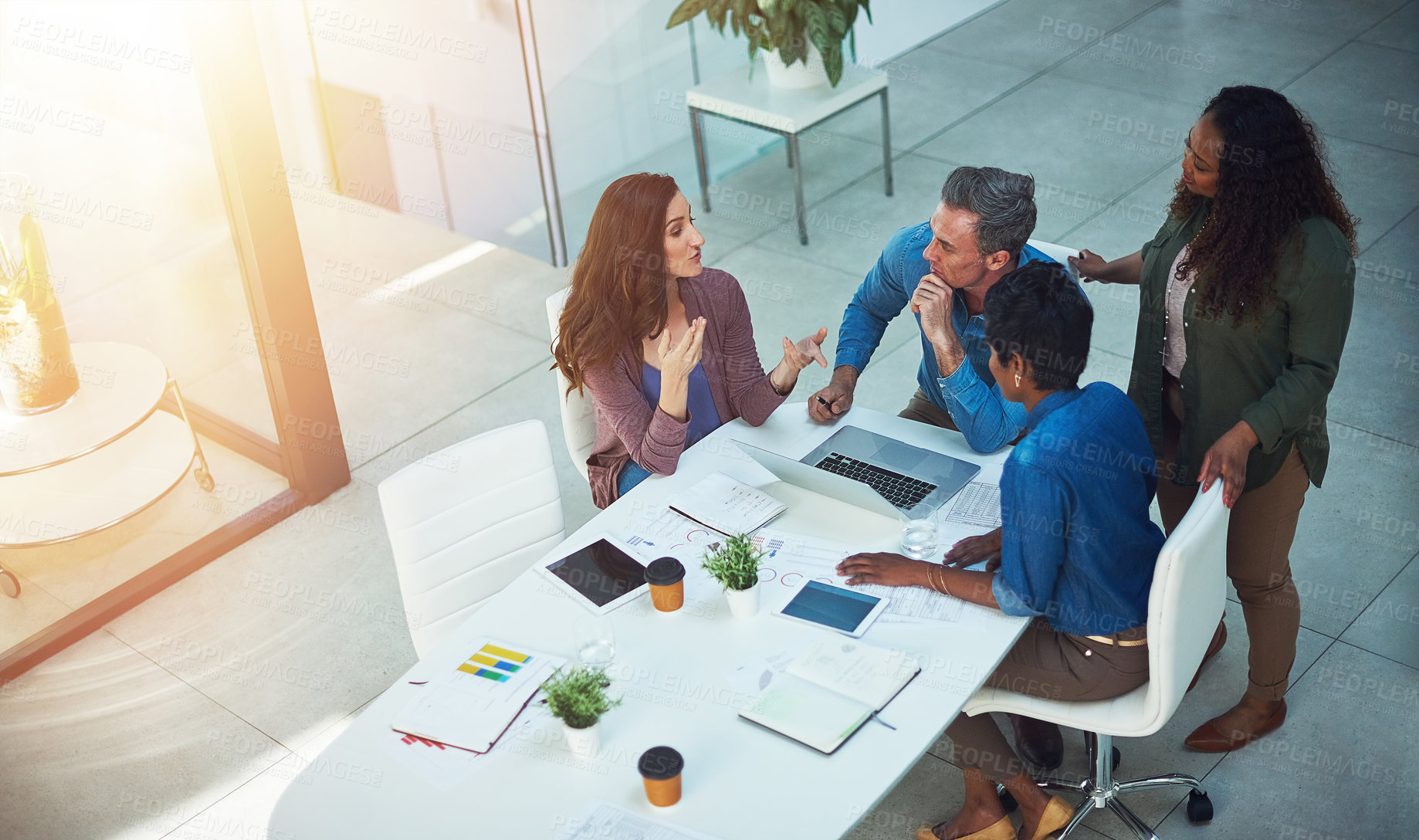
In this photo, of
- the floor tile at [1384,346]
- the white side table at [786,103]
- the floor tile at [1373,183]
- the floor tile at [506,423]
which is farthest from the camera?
the white side table at [786,103]

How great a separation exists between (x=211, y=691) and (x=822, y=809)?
2.37m

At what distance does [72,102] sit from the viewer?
3.73 m

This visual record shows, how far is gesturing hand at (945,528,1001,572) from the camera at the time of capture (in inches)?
111

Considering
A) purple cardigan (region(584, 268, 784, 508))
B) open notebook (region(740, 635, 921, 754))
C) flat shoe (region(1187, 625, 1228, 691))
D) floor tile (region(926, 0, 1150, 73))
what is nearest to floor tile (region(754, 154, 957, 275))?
floor tile (region(926, 0, 1150, 73))

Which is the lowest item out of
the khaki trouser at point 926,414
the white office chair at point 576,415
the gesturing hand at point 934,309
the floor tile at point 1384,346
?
the floor tile at point 1384,346

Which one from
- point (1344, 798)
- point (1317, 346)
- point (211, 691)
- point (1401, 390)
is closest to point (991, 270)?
point (1317, 346)

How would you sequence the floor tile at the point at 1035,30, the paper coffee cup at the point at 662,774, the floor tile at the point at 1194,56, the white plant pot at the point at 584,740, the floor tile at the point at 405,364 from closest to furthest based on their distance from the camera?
1. the paper coffee cup at the point at 662,774
2. the white plant pot at the point at 584,740
3. the floor tile at the point at 405,364
4. the floor tile at the point at 1194,56
5. the floor tile at the point at 1035,30

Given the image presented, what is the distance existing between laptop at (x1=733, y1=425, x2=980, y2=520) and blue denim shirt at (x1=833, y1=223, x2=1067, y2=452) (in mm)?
119

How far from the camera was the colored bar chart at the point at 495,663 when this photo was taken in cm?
262

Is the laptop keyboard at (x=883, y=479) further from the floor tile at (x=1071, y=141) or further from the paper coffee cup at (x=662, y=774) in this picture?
the floor tile at (x=1071, y=141)

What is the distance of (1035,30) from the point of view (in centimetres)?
797

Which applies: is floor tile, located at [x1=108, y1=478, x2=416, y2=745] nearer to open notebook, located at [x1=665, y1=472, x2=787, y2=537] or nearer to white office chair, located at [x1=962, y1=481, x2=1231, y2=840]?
open notebook, located at [x1=665, y1=472, x2=787, y2=537]

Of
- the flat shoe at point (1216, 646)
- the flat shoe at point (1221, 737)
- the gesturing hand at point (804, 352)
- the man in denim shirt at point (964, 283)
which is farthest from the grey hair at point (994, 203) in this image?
the flat shoe at point (1221, 737)

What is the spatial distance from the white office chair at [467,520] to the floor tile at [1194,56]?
4.80 m
